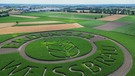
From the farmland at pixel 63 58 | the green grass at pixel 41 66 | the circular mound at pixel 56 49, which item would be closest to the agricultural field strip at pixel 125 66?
the farmland at pixel 63 58

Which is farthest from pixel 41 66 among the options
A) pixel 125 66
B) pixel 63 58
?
pixel 125 66

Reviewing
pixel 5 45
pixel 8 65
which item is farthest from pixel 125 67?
pixel 5 45

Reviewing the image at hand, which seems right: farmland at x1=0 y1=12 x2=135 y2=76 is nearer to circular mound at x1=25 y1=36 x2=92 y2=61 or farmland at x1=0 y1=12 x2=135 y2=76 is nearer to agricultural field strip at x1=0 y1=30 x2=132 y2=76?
circular mound at x1=25 y1=36 x2=92 y2=61

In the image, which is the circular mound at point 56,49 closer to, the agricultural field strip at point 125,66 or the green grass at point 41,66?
the green grass at point 41,66

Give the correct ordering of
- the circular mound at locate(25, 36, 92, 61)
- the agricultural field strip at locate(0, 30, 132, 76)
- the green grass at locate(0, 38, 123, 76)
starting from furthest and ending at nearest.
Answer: the circular mound at locate(25, 36, 92, 61), the green grass at locate(0, 38, 123, 76), the agricultural field strip at locate(0, 30, 132, 76)

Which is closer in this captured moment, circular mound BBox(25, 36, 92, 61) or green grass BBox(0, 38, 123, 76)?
green grass BBox(0, 38, 123, 76)

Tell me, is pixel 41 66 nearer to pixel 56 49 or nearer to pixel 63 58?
pixel 63 58

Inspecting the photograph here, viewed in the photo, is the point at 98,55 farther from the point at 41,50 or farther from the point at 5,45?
the point at 5,45

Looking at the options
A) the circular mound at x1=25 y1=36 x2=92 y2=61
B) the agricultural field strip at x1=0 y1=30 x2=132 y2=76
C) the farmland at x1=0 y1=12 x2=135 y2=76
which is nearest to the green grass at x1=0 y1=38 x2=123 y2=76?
the farmland at x1=0 y1=12 x2=135 y2=76
